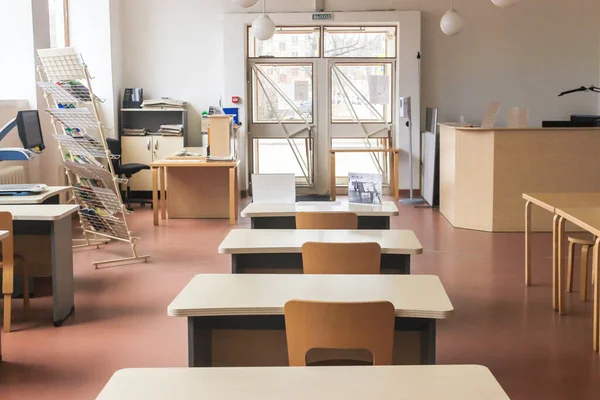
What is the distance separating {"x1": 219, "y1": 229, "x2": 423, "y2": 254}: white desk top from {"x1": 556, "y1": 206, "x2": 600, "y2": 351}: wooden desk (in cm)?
105

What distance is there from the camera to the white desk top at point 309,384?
6.55ft

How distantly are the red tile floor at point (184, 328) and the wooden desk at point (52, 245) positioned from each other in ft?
0.66

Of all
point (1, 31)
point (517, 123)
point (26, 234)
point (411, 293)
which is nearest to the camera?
point (411, 293)

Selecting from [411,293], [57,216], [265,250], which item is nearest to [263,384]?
[411,293]

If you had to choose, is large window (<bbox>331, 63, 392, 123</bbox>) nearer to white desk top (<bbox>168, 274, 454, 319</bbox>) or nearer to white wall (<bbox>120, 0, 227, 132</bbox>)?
white wall (<bbox>120, 0, 227, 132</bbox>)

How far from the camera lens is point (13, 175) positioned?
331 inches

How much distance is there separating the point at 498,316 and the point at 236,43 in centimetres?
756

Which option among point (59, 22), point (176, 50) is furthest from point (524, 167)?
point (59, 22)

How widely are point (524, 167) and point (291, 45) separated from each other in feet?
16.0

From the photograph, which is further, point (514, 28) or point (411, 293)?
point (514, 28)

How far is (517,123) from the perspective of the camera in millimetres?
9617

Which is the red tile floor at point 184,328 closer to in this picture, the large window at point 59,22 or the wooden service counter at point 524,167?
the wooden service counter at point 524,167

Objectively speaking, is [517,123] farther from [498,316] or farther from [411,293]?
[411,293]

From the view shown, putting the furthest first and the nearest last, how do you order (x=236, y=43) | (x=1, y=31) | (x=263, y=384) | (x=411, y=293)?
1. (x=236, y=43)
2. (x=1, y=31)
3. (x=411, y=293)
4. (x=263, y=384)
